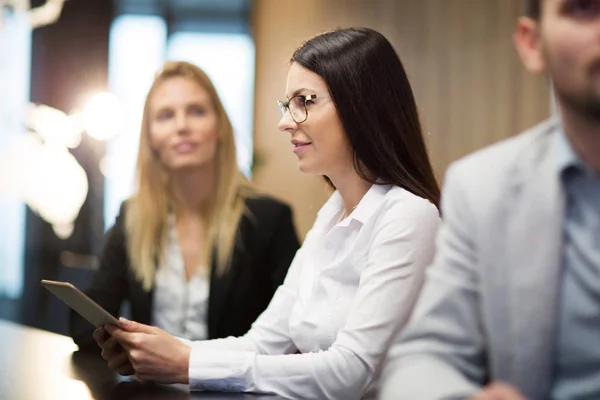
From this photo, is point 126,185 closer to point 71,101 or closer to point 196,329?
point 71,101

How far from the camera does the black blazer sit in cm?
270

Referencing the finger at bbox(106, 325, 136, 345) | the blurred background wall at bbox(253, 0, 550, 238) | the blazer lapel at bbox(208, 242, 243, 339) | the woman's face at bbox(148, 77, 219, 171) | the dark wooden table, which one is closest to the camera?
the dark wooden table

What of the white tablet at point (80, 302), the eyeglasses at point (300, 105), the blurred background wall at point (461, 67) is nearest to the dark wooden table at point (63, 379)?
the white tablet at point (80, 302)

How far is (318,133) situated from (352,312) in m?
0.44

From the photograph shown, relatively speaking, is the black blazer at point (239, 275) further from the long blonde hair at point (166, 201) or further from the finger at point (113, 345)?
the finger at point (113, 345)

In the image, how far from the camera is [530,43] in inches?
44.0

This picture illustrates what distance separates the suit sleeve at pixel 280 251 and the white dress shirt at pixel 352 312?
92 centimetres

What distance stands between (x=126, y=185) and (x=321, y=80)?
199 inches

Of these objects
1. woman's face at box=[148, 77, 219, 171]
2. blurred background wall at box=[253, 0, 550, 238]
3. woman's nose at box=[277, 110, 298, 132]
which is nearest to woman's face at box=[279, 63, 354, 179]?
woman's nose at box=[277, 110, 298, 132]

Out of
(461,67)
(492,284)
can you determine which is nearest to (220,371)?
(492,284)

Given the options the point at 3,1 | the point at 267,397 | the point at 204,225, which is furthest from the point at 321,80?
the point at 3,1

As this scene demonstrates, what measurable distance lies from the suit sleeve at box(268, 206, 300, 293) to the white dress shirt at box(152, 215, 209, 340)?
231 mm

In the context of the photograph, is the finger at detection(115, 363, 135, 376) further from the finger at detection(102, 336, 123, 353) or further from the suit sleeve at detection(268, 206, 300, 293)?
the suit sleeve at detection(268, 206, 300, 293)

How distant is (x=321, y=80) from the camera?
72.0 inches
